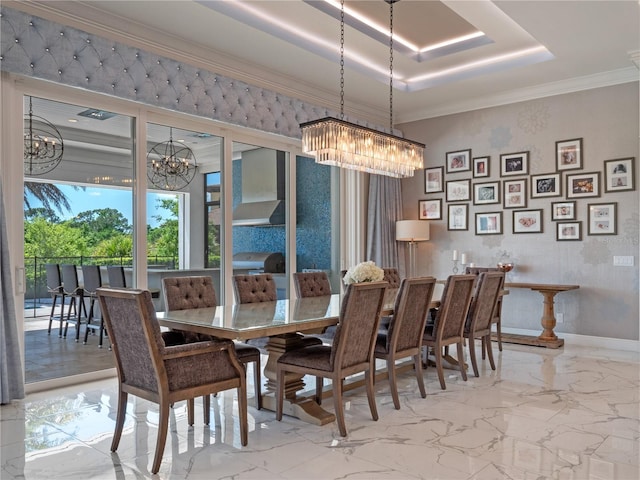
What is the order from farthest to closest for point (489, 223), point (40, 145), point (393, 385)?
point (489, 223), point (40, 145), point (393, 385)

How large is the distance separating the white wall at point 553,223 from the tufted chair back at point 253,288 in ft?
11.0

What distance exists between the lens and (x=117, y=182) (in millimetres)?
4516

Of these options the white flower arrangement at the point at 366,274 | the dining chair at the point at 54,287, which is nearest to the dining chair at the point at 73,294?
the dining chair at the point at 54,287

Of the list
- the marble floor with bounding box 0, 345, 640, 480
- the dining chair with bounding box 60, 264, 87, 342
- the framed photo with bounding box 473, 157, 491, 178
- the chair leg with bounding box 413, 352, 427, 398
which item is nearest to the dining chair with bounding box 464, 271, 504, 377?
the marble floor with bounding box 0, 345, 640, 480

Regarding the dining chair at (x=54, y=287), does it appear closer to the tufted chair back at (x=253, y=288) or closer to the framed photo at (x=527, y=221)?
the tufted chair back at (x=253, y=288)

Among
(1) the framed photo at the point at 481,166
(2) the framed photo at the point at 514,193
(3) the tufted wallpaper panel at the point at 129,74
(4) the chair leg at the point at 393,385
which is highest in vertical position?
(3) the tufted wallpaper panel at the point at 129,74

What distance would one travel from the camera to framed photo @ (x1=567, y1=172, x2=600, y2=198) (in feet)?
19.0

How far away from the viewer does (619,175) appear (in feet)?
18.5

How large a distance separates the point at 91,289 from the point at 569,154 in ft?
17.7

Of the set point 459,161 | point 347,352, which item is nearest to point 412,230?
point 459,161

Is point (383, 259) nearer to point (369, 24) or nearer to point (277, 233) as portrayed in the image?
point (277, 233)

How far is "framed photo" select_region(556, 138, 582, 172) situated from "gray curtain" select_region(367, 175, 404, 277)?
85.5 inches

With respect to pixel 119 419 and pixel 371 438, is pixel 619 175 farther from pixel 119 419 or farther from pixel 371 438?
pixel 119 419

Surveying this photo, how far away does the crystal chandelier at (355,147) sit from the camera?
405cm
